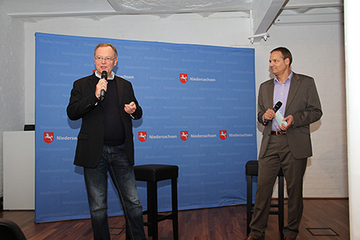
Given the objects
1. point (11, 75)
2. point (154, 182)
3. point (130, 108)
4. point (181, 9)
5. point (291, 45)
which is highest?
point (181, 9)

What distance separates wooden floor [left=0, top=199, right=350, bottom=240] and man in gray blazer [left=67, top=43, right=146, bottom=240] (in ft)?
2.79

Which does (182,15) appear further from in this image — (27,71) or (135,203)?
(135,203)

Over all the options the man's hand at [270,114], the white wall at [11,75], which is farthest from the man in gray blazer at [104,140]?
the white wall at [11,75]

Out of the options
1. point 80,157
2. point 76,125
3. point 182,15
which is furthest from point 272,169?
point 182,15

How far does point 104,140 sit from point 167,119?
70.9 inches

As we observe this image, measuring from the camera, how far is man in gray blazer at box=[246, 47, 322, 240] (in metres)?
2.47

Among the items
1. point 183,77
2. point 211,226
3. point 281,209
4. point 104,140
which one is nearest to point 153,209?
point 104,140

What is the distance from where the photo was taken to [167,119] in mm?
3781

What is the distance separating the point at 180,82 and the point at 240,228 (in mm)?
1985

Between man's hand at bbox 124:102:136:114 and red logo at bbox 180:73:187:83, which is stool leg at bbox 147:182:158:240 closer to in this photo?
man's hand at bbox 124:102:136:114

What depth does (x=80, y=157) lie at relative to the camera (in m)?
1.99

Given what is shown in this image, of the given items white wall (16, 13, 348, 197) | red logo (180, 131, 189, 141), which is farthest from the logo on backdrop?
white wall (16, 13, 348, 197)

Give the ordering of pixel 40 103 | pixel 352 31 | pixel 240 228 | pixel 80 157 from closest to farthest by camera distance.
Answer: pixel 352 31 → pixel 80 157 → pixel 240 228 → pixel 40 103

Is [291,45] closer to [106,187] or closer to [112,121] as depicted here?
[112,121]
